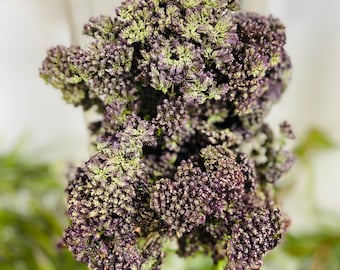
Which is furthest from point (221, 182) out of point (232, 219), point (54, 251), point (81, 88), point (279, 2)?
point (54, 251)

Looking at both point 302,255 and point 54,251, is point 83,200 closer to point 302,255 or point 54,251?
point 54,251

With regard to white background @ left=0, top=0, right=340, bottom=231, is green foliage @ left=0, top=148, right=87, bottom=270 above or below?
below

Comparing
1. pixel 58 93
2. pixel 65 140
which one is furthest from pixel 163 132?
pixel 65 140

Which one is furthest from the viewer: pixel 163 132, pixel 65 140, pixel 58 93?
pixel 65 140

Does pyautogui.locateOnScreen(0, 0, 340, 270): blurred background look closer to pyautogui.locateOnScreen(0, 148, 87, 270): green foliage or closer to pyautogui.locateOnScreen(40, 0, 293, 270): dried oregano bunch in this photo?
pyautogui.locateOnScreen(0, 148, 87, 270): green foliage

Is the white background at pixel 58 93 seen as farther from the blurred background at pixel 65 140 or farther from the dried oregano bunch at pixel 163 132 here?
the dried oregano bunch at pixel 163 132

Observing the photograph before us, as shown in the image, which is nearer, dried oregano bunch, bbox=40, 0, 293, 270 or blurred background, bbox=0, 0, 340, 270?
dried oregano bunch, bbox=40, 0, 293, 270

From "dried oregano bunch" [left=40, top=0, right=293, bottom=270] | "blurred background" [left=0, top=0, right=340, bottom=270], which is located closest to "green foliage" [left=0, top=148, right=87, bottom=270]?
"blurred background" [left=0, top=0, right=340, bottom=270]

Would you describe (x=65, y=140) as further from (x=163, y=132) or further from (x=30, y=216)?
(x=163, y=132)
